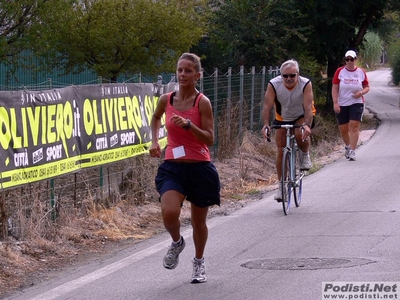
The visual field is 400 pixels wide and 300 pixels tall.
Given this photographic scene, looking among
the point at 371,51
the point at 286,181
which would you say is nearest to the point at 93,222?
the point at 286,181

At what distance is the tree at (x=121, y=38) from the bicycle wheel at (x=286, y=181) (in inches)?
418

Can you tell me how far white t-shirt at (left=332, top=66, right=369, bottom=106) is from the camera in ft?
48.6

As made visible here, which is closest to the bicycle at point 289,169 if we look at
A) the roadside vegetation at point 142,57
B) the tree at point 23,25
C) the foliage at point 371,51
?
the roadside vegetation at point 142,57

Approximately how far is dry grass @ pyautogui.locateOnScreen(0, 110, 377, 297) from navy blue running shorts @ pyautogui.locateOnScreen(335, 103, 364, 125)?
Result: 196cm

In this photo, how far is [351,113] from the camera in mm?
15086

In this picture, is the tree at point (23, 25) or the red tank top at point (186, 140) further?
the tree at point (23, 25)

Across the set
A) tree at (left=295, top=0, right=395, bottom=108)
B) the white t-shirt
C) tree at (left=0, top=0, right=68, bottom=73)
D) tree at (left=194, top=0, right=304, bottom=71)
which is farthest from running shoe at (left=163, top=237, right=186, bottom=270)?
tree at (left=295, top=0, right=395, bottom=108)

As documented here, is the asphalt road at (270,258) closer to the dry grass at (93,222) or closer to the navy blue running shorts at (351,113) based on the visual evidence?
the dry grass at (93,222)

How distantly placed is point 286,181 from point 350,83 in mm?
5199

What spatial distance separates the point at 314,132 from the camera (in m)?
21.4

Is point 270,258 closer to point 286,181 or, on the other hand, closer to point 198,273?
point 198,273

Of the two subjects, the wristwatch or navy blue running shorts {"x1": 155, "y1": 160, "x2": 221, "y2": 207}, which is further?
navy blue running shorts {"x1": 155, "y1": 160, "x2": 221, "y2": 207}

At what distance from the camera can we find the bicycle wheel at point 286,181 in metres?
10.0

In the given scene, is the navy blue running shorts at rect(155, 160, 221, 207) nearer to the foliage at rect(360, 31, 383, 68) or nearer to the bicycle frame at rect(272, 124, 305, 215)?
the bicycle frame at rect(272, 124, 305, 215)
